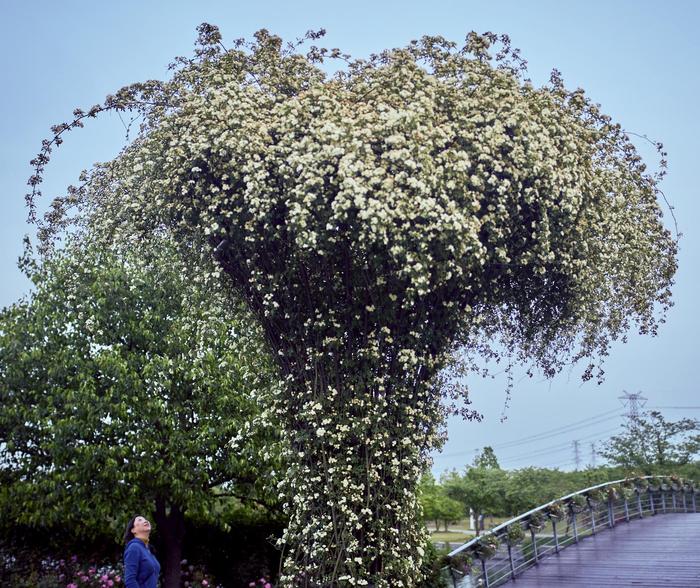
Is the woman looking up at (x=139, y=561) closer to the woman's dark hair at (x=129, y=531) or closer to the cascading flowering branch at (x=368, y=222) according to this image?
the woman's dark hair at (x=129, y=531)

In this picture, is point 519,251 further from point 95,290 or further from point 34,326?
point 34,326

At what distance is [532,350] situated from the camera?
14.1m

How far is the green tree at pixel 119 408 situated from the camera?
53.6 feet

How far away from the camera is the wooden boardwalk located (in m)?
13.6

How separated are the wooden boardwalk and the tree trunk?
7212mm

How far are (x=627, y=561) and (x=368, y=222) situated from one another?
9.18 meters

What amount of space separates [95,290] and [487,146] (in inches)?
411

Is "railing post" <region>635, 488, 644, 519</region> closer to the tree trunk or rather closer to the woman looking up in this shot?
the tree trunk

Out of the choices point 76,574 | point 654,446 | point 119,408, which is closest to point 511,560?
point 119,408

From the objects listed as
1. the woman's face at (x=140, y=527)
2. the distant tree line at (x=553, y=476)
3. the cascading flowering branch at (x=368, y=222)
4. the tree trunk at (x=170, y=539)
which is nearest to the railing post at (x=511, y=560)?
the cascading flowering branch at (x=368, y=222)

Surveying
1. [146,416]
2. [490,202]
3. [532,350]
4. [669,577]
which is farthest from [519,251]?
[146,416]

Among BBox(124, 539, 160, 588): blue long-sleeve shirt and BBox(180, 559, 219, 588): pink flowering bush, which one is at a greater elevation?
BBox(124, 539, 160, 588): blue long-sleeve shirt

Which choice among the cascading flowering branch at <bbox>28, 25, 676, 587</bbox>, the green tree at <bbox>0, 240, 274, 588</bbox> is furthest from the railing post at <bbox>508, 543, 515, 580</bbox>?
the green tree at <bbox>0, 240, 274, 588</bbox>

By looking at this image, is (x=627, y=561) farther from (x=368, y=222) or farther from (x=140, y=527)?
(x=140, y=527)
